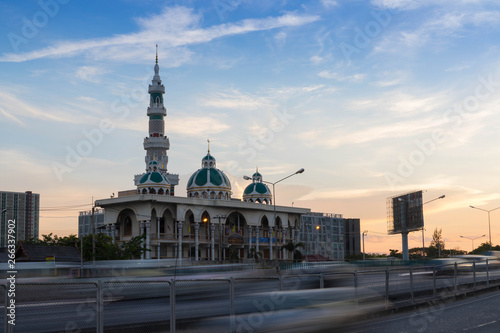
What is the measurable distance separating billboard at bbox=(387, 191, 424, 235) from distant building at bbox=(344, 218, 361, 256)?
7940 cm

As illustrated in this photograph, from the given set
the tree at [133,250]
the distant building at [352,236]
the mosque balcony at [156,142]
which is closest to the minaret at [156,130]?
the mosque balcony at [156,142]

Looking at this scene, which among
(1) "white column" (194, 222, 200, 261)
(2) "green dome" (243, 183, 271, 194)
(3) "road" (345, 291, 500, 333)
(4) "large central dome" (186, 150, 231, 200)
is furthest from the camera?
(2) "green dome" (243, 183, 271, 194)

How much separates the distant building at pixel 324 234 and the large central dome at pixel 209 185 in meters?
65.3

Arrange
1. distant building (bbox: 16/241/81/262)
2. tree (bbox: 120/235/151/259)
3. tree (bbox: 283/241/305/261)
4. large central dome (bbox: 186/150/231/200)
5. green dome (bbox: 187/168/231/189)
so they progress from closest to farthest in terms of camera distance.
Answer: distant building (bbox: 16/241/81/262) → tree (bbox: 120/235/151/259) → tree (bbox: 283/241/305/261) → large central dome (bbox: 186/150/231/200) → green dome (bbox: 187/168/231/189)

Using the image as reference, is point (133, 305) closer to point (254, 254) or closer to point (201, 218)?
point (201, 218)

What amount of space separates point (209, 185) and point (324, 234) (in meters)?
75.3

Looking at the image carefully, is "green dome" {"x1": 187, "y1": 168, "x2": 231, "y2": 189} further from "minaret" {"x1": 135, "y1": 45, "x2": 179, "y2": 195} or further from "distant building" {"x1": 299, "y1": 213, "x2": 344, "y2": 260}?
"distant building" {"x1": 299, "y1": 213, "x2": 344, "y2": 260}

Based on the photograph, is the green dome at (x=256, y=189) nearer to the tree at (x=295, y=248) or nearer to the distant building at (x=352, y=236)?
the tree at (x=295, y=248)

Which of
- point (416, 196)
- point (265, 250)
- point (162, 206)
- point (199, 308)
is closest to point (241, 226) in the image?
point (265, 250)

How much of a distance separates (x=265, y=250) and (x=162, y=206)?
21.6 meters

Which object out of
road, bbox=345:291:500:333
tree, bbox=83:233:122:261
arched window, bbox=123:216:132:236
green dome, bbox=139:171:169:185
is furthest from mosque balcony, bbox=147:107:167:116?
road, bbox=345:291:500:333

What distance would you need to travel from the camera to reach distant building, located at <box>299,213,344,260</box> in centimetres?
15925

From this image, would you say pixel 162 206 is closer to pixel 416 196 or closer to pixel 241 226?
pixel 241 226

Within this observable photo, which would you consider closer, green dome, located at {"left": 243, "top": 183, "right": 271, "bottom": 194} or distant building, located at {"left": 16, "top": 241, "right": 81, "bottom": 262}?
distant building, located at {"left": 16, "top": 241, "right": 81, "bottom": 262}
